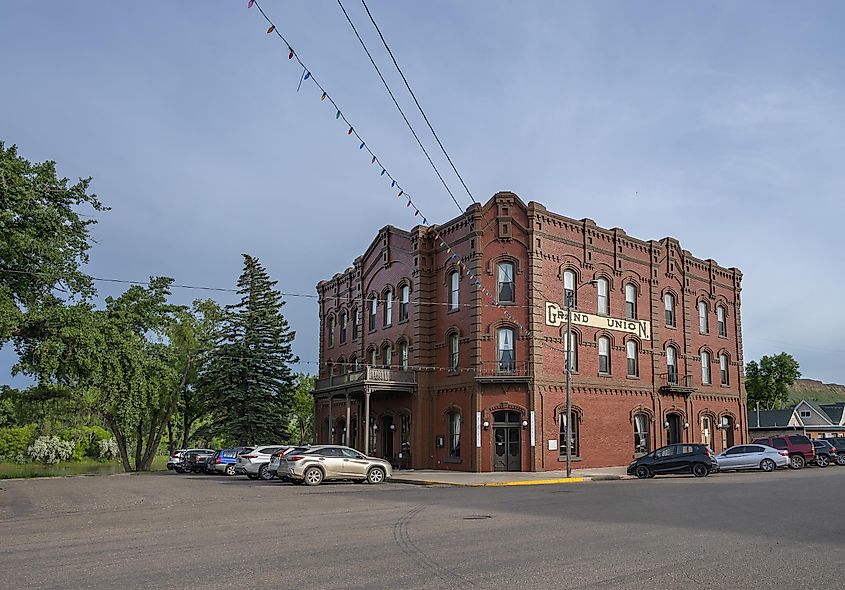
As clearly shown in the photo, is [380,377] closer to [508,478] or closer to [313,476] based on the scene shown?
[508,478]

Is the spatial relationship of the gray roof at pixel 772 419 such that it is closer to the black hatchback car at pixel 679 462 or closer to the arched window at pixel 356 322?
the arched window at pixel 356 322

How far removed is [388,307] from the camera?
43.2 m

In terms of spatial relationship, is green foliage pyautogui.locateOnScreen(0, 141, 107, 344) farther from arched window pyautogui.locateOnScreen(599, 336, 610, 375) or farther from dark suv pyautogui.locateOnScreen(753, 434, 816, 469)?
dark suv pyautogui.locateOnScreen(753, 434, 816, 469)

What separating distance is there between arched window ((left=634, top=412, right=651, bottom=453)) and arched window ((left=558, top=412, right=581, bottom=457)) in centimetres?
447

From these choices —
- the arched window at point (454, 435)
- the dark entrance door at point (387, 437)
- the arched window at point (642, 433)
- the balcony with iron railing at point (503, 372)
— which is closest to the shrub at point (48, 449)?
the dark entrance door at point (387, 437)

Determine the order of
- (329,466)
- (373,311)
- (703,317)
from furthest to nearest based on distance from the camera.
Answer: (703,317) < (373,311) < (329,466)

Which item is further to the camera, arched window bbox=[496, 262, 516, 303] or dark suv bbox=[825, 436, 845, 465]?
dark suv bbox=[825, 436, 845, 465]

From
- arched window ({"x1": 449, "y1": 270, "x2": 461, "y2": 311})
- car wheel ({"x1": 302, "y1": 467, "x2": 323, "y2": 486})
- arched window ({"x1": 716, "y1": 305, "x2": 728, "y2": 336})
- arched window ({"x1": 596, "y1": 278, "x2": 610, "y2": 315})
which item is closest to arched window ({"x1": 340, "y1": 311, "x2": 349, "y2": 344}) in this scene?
arched window ({"x1": 449, "y1": 270, "x2": 461, "y2": 311})

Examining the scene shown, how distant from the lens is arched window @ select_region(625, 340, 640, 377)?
133ft

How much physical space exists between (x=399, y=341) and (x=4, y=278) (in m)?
19.1

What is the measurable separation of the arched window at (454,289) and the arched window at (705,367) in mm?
16405

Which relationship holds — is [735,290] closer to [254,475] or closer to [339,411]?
[339,411]

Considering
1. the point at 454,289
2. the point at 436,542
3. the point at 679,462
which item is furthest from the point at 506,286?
the point at 436,542

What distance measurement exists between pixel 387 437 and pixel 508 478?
40.4 feet
